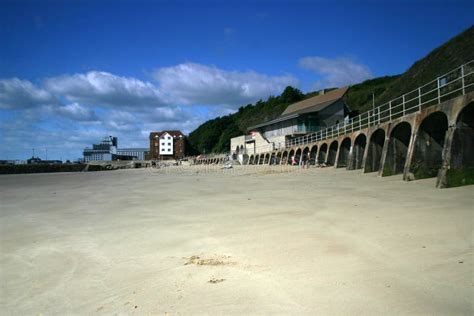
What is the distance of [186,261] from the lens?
17.5ft

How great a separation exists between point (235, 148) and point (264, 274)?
73.4 m

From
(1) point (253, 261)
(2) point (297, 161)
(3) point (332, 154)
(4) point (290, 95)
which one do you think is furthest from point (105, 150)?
(1) point (253, 261)

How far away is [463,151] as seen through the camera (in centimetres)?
1155

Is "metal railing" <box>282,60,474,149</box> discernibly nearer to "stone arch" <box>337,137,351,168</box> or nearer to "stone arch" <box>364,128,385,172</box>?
"stone arch" <box>364,128,385,172</box>

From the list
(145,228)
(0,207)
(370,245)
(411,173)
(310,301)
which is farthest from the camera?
(411,173)

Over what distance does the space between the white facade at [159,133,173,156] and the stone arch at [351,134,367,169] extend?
115929 mm

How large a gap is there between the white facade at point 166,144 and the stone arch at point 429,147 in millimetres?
124907

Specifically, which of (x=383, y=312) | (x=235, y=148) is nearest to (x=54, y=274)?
(x=383, y=312)

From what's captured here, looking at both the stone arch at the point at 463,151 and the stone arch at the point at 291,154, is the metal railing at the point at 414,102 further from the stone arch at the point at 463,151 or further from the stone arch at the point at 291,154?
the stone arch at the point at 291,154

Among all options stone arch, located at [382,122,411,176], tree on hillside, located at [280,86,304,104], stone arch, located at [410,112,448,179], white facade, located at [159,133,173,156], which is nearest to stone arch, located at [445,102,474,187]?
stone arch, located at [410,112,448,179]

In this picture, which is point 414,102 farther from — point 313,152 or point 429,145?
point 429,145

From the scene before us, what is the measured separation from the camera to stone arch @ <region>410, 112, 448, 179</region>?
1402 cm

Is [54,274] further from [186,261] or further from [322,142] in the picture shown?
[322,142]

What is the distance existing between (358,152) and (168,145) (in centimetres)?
11720
